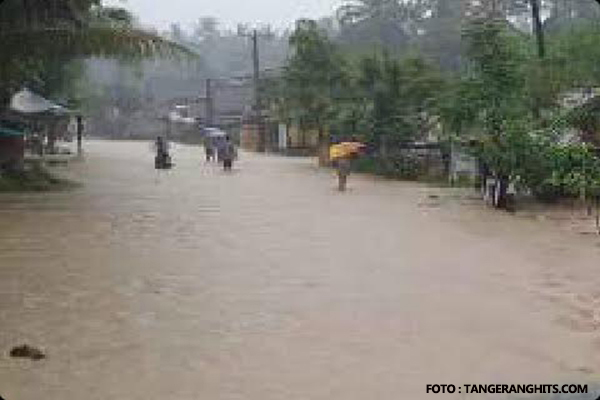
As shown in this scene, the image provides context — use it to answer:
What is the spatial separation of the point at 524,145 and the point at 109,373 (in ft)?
43.4

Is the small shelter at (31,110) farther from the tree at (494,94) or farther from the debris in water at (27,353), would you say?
the debris in water at (27,353)

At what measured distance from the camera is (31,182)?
22234mm

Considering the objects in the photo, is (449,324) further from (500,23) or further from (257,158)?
(257,158)

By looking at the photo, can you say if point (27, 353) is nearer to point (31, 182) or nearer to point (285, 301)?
point (285, 301)

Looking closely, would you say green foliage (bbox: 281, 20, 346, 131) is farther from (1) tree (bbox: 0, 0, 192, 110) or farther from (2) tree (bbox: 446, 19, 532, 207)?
(1) tree (bbox: 0, 0, 192, 110)

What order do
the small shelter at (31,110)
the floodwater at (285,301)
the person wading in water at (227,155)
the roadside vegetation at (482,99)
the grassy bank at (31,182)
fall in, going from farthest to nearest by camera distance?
the person wading in water at (227,155), the small shelter at (31,110), the grassy bank at (31,182), the roadside vegetation at (482,99), the floodwater at (285,301)

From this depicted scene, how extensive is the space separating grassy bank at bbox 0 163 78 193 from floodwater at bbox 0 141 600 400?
1.90 metres

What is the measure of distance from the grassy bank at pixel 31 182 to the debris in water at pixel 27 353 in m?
13.2

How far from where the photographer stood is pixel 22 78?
870 inches

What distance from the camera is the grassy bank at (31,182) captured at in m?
21.5

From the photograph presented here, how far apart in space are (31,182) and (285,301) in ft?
42.2

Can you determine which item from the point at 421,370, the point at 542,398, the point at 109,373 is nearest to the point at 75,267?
the point at 109,373

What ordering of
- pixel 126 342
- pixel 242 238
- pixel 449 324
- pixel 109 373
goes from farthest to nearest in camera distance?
pixel 242 238
pixel 449 324
pixel 126 342
pixel 109 373

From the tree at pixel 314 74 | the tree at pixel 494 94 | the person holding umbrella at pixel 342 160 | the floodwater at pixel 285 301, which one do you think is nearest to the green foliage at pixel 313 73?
the tree at pixel 314 74
